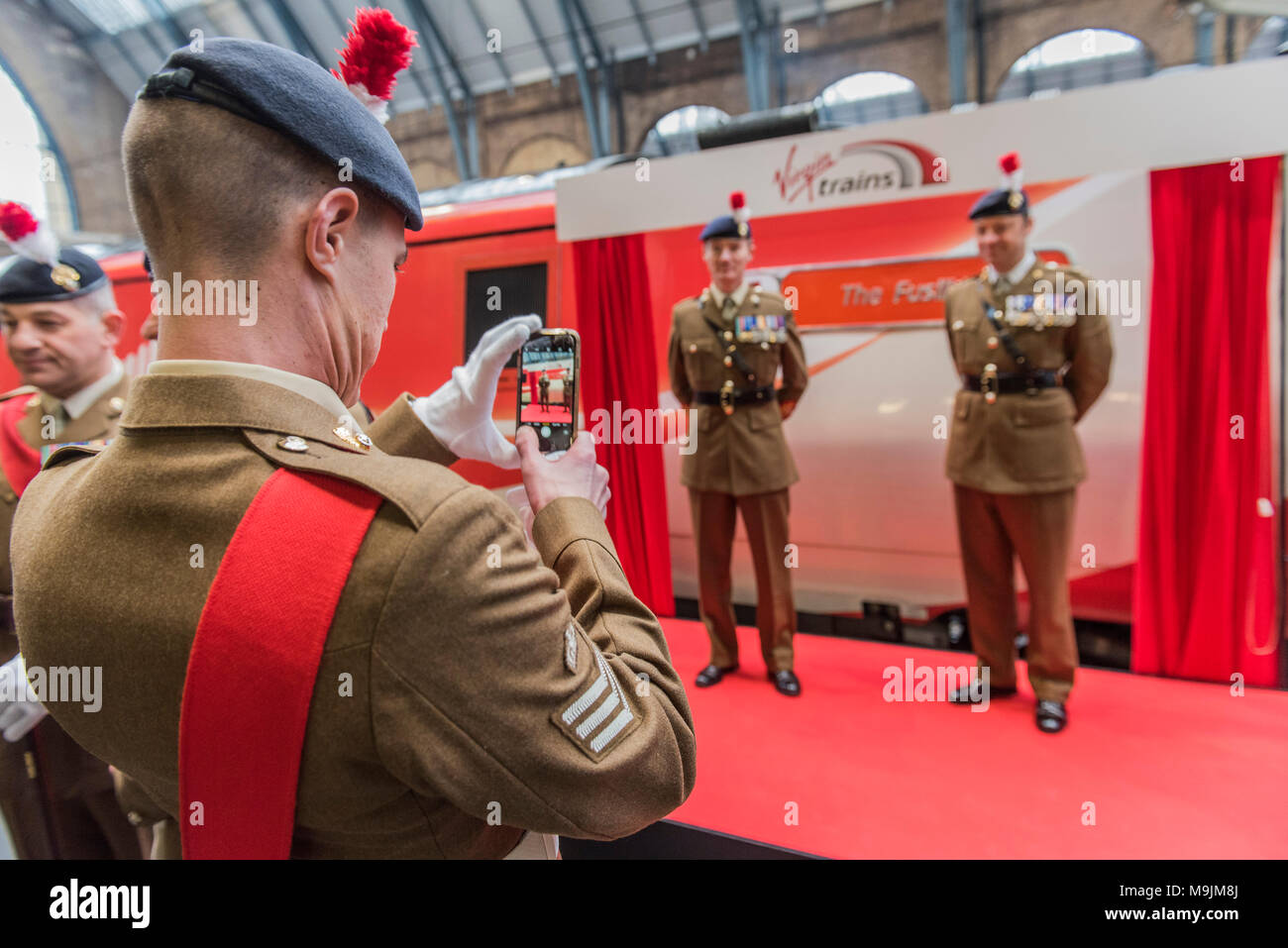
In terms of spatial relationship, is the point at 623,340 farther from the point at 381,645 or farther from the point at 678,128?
the point at 678,128

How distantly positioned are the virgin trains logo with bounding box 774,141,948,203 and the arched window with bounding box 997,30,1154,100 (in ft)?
18.3

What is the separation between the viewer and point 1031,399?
2645 millimetres

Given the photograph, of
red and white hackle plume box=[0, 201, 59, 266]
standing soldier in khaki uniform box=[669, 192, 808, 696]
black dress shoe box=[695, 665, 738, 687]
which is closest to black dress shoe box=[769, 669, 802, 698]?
standing soldier in khaki uniform box=[669, 192, 808, 696]

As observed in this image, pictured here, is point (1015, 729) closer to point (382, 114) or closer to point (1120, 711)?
point (1120, 711)

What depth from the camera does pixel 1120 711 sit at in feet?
8.84

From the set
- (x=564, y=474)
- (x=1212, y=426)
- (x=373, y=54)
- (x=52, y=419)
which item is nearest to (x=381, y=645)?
(x=564, y=474)

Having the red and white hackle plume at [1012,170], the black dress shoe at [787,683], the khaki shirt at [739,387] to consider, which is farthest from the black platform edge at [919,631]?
the red and white hackle plume at [1012,170]

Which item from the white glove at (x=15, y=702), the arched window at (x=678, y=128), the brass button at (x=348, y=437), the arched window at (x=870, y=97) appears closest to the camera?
the brass button at (x=348, y=437)

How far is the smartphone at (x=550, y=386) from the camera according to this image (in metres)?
0.91

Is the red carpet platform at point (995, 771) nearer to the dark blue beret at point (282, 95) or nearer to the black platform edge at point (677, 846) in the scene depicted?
the black platform edge at point (677, 846)

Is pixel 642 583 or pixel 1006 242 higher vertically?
pixel 1006 242

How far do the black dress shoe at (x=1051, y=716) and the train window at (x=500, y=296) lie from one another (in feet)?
7.68
